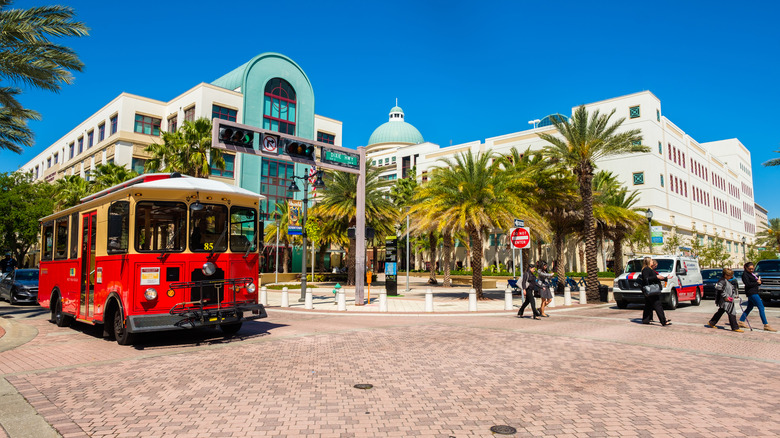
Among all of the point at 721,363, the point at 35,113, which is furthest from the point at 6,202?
the point at 721,363

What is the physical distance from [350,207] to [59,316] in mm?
22255

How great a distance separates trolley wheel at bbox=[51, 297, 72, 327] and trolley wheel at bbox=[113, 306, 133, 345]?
3615mm

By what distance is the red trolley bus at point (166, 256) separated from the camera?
353 inches

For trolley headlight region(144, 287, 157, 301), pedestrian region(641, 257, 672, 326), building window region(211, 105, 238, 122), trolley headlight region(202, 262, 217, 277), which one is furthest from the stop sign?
building window region(211, 105, 238, 122)

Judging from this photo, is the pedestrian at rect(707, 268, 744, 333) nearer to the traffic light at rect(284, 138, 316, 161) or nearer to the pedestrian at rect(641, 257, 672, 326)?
the pedestrian at rect(641, 257, 672, 326)

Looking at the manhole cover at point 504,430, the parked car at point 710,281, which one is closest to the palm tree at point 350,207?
the parked car at point 710,281

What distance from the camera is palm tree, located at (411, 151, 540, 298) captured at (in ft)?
70.6

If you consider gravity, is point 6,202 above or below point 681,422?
above

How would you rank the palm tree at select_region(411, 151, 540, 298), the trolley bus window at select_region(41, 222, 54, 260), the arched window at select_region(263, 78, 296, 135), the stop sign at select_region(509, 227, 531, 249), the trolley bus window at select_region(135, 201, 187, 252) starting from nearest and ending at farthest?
the trolley bus window at select_region(135, 201, 187, 252)
the trolley bus window at select_region(41, 222, 54, 260)
the stop sign at select_region(509, 227, 531, 249)
the palm tree at select_region(411, 151, 540, 298)
the arched window at select_region(263, 78, 296, 135)

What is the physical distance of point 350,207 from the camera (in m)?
33.7

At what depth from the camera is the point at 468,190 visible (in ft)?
73.3

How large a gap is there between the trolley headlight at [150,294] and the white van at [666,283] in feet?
50.9

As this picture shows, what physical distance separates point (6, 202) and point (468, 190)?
1686 inches

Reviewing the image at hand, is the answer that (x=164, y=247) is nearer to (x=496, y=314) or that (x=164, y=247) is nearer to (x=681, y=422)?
(x=681, y=422)
